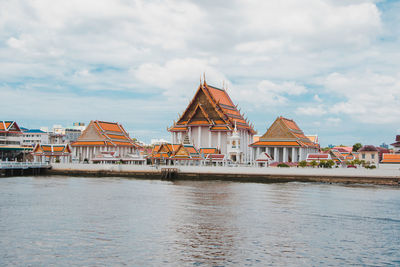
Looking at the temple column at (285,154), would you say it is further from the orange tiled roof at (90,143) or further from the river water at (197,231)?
the river water at (197,231)

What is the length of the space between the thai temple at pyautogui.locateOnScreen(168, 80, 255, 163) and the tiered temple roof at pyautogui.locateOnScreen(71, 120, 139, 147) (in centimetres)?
937

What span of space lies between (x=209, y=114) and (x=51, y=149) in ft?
77.7

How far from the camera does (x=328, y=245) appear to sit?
52.5 feet

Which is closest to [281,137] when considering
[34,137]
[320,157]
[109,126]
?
[320,157]

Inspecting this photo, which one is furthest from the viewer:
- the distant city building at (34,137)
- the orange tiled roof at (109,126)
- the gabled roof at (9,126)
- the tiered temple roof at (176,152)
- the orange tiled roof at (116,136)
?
the distant city building at (34,137)

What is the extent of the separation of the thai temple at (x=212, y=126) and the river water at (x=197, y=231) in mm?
36869

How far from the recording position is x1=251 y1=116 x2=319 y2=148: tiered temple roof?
199 feet

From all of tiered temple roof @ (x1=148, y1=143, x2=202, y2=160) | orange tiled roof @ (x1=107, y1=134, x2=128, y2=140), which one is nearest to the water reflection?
tiered temple roof @ (x1=148, y1=143, x2=202, y2=160)

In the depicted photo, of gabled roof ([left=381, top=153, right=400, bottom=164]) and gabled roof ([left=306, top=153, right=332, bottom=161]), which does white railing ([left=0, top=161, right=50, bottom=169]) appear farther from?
gabled roof ([left=381, top=153, right=400, bottom=164])

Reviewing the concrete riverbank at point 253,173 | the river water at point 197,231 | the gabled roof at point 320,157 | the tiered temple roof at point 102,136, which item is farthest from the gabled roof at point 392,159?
the tiered temple roof at point 102,136

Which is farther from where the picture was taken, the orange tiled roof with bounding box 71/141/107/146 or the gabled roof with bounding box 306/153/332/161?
the orange tiled roof with bounding box 71/141/107/146

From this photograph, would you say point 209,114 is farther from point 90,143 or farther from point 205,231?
point 205,231

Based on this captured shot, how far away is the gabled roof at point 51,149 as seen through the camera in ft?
211

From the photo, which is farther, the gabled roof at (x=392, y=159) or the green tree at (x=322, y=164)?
the gabled roof at (x=392, y=159)
